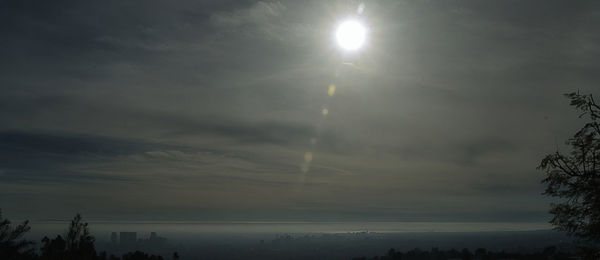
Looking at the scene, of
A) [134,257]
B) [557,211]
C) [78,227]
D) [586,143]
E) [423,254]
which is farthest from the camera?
[423,254]

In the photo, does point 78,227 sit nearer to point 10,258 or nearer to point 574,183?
point 10,258

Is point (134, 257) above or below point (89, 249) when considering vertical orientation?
below

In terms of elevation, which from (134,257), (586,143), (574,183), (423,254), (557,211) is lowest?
(423,254)

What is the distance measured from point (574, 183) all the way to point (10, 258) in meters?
50.0

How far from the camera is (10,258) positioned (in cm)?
4034

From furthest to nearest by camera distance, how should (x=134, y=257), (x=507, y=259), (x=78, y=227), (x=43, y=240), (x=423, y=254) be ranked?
(x=423, y=254) < (x=507, y=259) < (x=134, y=257) < (x=43, y=240) < (x=78, y=227)

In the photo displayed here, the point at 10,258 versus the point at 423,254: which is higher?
the point at 10,258

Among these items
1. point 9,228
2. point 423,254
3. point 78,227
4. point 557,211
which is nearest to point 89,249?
point 78,227

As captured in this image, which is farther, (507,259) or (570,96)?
(507,259)

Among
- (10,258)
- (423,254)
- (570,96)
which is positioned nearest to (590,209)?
(570,96)

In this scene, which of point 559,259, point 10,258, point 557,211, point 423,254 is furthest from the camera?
point 423,254

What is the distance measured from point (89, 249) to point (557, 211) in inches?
1615

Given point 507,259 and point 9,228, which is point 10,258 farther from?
point 507,259

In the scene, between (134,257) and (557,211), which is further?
(134,257)
